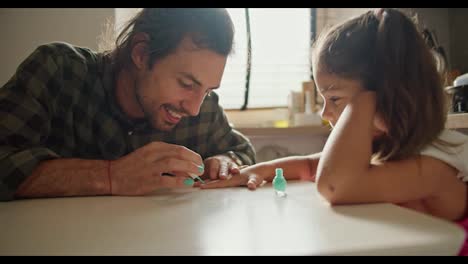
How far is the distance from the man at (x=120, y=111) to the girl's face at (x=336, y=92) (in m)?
0.26

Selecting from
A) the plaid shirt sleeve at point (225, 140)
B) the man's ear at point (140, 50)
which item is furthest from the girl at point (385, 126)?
the man's ear at point (140, 50)

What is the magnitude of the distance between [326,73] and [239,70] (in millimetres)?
1359

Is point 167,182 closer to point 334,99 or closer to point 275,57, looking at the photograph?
point 334,99

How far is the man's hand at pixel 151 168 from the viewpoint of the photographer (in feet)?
2.17

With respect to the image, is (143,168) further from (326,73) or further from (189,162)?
(326,73)

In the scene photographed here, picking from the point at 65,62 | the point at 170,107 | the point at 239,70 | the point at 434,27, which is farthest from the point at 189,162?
the point at 434,27

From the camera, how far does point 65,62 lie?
86 centimetres

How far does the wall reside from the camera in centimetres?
143

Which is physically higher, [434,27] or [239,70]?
[434,27]

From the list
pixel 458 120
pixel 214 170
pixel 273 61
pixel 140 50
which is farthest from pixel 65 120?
pixel 273 61

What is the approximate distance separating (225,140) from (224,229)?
0.76m

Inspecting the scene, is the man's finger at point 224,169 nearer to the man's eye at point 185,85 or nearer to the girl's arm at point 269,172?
the girl's arm at point 269,172

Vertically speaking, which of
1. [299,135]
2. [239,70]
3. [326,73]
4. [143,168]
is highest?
[326,73]
